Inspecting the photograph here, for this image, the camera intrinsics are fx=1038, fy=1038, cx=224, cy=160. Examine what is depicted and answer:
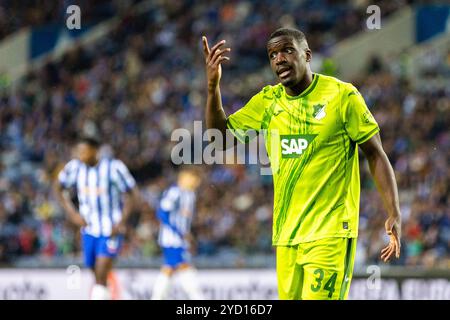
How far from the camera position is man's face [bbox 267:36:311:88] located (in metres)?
5.81

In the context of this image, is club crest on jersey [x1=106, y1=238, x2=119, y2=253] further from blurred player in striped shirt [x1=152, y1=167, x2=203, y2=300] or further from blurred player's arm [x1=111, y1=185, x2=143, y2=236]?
blurred player in striped shirt [x1=152, y1=167, x2=203, y2=300]

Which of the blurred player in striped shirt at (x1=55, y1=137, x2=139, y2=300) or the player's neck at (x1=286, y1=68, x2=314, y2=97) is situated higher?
the player's neck at (x1=286, y1=68, x2=314, y2=97)

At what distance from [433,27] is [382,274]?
10.8 metres

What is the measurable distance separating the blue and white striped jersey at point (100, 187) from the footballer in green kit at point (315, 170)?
228 inches

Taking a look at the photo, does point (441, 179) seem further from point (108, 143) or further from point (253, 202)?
point (108, 143)

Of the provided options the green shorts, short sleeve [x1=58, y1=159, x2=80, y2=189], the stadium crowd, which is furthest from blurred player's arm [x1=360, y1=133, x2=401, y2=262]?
the stadium crowd

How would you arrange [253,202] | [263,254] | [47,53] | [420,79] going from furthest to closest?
[47,53], [420,79], [253,202], [263,254]

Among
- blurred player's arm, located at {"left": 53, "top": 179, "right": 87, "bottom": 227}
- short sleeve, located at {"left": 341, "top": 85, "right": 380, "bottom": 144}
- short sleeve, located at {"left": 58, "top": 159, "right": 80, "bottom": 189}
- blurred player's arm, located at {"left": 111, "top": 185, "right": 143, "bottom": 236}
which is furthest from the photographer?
short sleeve, located at {"left": 58, "top": 159, "right": 80, "bottom": 189}

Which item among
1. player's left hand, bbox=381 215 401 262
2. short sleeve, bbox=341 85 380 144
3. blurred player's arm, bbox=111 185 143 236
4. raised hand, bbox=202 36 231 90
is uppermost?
raised hand, bbox=202 36 231 90

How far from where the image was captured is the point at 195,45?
80.0ft

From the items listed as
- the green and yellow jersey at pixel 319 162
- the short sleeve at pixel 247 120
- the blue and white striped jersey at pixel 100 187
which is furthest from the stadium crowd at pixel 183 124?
the green and yellow jersey at pixel 319 162

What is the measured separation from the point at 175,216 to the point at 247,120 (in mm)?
9115

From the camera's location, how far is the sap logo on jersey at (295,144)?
19.5 feet
